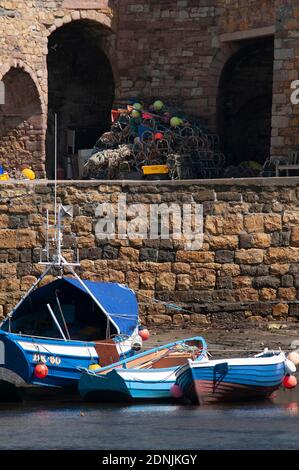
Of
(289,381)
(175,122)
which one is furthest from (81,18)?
(289,381)

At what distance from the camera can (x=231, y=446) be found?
2302cm

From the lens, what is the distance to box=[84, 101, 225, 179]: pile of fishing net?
111 ft

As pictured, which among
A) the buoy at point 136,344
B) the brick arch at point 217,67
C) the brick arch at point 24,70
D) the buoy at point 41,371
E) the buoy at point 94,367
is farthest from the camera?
the brick arch at point 217,67

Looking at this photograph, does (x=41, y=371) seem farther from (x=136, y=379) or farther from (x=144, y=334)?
(x=144, y=334)

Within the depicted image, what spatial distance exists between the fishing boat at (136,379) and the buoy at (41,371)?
0.50m

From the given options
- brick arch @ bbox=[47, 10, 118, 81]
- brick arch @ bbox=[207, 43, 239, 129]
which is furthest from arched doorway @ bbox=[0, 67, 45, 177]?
brick arch @ bbox=[207, 43, 239, 129]

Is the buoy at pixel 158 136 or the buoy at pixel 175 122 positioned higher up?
the buoy at pixel 175 122

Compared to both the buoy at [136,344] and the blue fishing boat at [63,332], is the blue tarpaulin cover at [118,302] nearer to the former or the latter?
the blue fishing boat at [63,332]

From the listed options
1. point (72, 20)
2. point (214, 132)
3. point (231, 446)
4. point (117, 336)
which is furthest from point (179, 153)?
point (231, 446)

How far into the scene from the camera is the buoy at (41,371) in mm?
25953

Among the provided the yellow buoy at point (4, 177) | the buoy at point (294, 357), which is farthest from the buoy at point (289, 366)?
the yellow buoy at point (4, 177)

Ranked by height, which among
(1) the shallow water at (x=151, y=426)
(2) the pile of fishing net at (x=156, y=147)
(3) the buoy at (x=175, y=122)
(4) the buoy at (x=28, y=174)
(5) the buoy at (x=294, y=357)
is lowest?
(1) the shallow water at (x=151, y=426)

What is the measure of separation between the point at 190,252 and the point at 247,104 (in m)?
7.23

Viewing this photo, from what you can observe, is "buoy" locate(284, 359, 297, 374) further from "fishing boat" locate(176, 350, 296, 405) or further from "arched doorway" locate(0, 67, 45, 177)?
"arched doorway" locate(0, 67, 45, 177)
